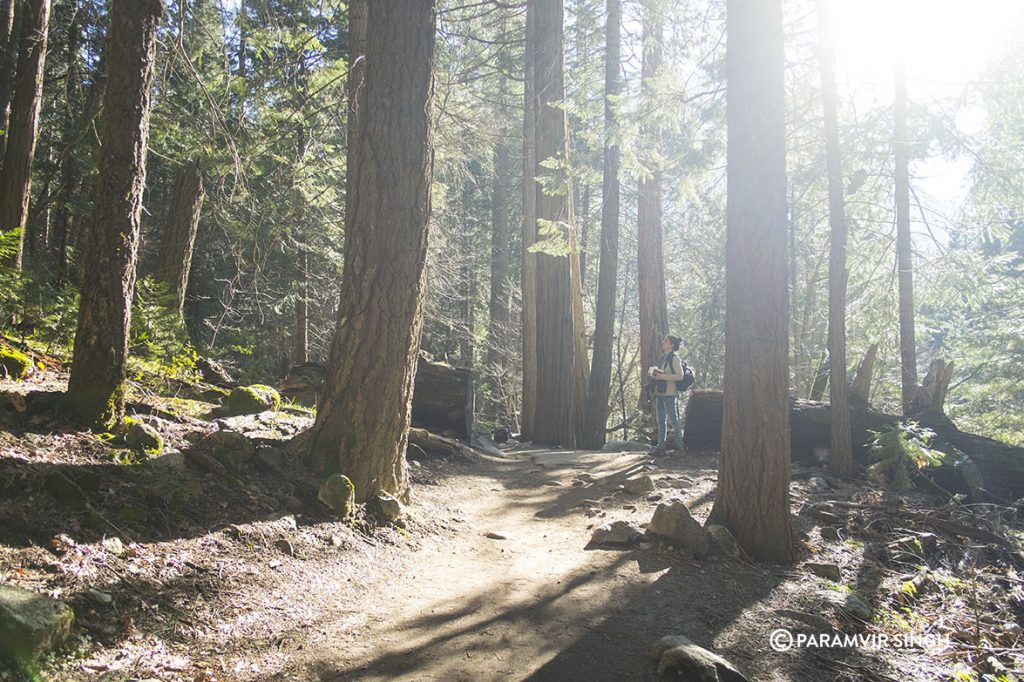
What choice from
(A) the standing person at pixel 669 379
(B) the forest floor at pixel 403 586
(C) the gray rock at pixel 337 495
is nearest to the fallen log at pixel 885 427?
(A) the standing person at pixel 669 379

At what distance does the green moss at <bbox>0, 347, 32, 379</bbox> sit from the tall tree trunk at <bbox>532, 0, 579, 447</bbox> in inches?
350

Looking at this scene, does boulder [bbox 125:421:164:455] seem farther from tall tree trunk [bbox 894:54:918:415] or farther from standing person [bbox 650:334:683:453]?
tall tree trunk [bbox 894:54:918:415]

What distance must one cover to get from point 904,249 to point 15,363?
1393 cm

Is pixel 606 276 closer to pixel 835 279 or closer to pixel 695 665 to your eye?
pixel 835 279

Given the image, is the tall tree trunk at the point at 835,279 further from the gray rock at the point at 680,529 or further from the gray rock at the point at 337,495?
the gray rock at the point at 337,495

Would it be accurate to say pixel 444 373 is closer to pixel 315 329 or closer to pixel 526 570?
pixel 526 570

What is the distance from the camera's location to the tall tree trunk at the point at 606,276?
12.8 m

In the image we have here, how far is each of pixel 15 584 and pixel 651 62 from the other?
1551cm

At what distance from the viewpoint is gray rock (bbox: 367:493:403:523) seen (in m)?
5.20

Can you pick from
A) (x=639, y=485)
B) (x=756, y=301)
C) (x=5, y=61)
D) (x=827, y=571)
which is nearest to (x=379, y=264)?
(x=756, y=301)

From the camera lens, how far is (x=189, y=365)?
22.2 feet

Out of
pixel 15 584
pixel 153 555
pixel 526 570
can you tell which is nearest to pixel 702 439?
pixel 526 570

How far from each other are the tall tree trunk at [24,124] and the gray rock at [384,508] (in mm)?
6965

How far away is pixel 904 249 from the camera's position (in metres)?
12.1
